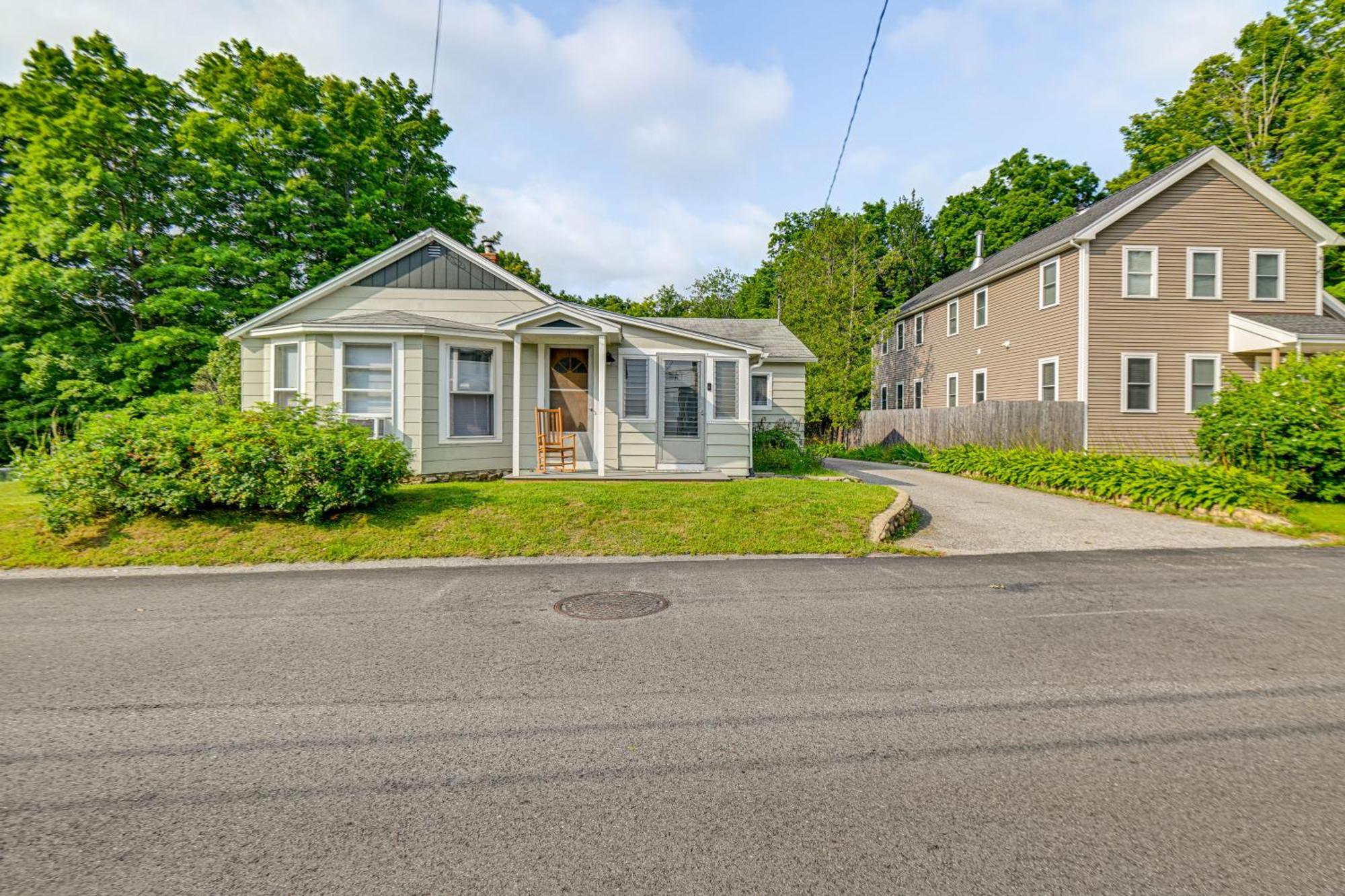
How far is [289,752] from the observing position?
2.98 meters

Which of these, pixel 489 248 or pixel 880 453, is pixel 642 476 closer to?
pixel 489 248

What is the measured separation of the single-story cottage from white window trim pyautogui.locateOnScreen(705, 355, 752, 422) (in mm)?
22

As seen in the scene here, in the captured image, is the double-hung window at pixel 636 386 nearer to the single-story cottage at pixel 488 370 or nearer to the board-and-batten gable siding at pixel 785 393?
the single-story cottage at pixel 488 370

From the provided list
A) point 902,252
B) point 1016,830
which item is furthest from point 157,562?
point 902,252

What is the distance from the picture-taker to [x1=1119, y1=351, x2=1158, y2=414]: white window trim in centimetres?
1822

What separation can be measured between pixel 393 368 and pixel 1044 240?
20826 mm

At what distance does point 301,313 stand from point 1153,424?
22.6 metres

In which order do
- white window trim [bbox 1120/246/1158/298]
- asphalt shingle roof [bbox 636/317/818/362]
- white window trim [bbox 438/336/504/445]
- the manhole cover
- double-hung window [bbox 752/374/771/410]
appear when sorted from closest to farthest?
the manhole cover < white window trim [bbox 438/336/504/445] < white window trim [bbox 1120/246/1158/298] < asphalt shingle roof [bbox 636/317/818/362] < double-hung window [bbox 752/374/771/410]

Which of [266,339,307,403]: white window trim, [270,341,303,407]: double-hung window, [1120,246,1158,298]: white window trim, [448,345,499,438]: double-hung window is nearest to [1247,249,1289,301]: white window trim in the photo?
[1120,246,1158,298]: white window trim

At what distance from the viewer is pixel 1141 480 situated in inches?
445

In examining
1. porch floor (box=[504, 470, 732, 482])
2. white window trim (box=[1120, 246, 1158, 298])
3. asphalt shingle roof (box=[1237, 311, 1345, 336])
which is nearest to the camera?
porch floor (box=[504, 470, 732, 482])

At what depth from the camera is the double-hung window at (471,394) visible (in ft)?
40.1

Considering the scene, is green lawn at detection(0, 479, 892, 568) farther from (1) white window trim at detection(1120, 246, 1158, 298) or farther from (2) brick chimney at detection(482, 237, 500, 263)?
(1) white window trim at detection(1120, 246, 1158, 298)

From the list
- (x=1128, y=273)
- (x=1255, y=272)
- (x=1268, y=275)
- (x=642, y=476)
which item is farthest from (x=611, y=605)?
(x=1268, y=275)
